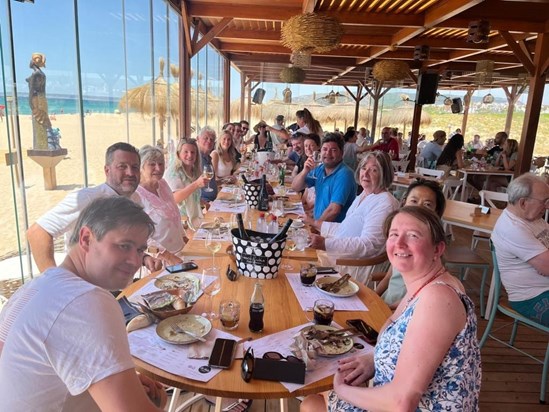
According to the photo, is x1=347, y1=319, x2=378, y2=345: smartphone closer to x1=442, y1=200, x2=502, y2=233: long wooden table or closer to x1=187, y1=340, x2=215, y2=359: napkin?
x1=187, y1=340, x2=215, y2=359: napkin

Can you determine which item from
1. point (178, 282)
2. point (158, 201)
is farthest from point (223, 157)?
point (178, 282)

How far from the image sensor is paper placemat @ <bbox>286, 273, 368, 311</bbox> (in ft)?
5.67

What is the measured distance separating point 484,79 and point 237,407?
682cm

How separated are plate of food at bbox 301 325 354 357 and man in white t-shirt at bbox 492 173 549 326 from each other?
156 centimetres

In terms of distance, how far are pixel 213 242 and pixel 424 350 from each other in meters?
1.29

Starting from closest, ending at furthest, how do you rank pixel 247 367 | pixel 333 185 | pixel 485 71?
pixel 247 367, pixel 333 185, pixel 485 71

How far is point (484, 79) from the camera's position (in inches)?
272

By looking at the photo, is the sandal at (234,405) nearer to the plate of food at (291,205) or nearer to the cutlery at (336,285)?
the cutlery at (336,285)

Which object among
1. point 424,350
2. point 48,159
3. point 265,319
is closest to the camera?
point 424,350

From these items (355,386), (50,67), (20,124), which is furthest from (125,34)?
(355,386)

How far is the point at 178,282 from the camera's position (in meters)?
1.84

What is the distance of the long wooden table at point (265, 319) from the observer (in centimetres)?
119

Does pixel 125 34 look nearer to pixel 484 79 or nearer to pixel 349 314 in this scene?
pixel 349 314

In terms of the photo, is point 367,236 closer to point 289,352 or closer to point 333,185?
point 333,185
